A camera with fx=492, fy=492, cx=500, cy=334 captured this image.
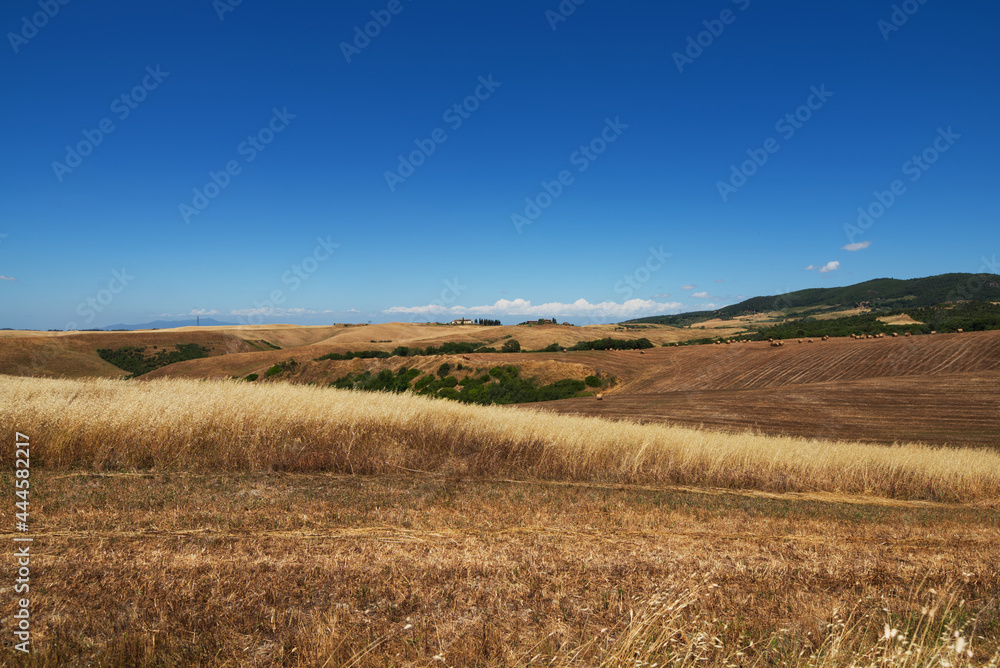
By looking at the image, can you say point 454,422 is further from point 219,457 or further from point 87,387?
point 87,387

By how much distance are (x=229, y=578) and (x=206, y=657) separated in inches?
33.6

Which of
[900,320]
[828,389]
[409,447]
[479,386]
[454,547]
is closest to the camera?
[454,547]

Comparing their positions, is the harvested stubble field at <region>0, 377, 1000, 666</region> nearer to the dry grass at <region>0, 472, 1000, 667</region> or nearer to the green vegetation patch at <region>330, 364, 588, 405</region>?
the dry grass at <region>0, 472, 1000, 667</region>

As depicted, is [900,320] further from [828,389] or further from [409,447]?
[409,447]

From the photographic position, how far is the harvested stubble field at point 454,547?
3504 mm

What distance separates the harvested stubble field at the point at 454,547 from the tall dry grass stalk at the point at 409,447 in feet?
0.17

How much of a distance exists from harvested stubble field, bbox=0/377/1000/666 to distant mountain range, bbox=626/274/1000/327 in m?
127

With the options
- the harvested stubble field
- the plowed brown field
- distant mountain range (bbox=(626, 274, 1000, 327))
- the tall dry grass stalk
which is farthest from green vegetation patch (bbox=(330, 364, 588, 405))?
distant mountain range (bbox=(626, 274, 1000, 327))

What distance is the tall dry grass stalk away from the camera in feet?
26.6

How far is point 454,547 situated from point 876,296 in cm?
18130

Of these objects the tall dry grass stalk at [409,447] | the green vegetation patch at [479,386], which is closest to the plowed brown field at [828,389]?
the green vegetation patch at [479,386]

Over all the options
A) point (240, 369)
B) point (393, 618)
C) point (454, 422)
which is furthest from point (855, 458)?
point (240, 369)

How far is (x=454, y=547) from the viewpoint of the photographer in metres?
5.11

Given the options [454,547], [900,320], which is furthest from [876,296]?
[454,547]
